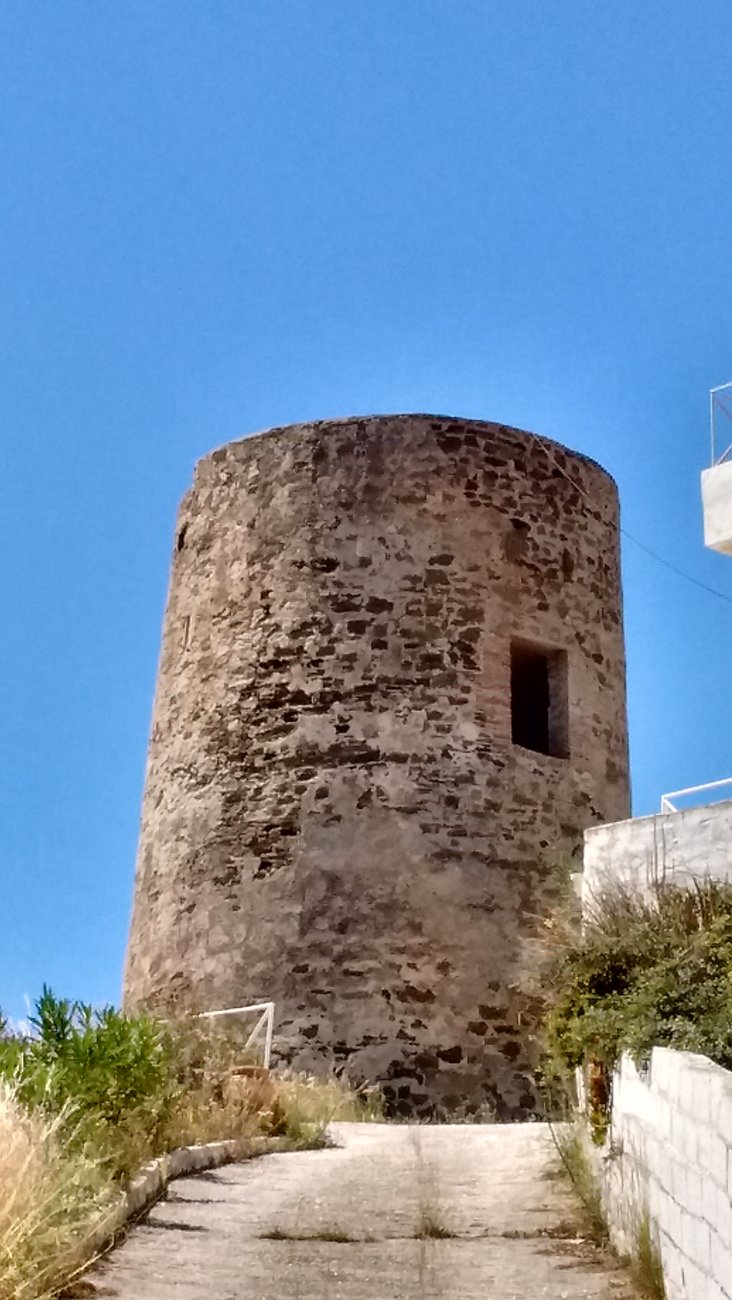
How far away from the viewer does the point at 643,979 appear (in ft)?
19.8

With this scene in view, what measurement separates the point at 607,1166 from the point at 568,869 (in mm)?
6088

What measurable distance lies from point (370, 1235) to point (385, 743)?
6.23 metres

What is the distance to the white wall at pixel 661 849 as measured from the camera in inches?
343

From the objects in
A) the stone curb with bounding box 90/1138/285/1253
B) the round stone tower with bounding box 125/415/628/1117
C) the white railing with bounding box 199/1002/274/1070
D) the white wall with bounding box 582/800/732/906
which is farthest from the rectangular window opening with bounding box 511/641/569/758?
the stone curb with bounding box 90/1138/285/1253

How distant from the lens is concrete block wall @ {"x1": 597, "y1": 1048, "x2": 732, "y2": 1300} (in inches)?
136

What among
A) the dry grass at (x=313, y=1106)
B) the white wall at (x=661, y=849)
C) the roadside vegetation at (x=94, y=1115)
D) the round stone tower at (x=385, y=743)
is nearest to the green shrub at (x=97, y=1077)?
the roadside vegetation at (x=94, y=1115)

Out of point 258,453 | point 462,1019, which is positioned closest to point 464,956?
point 462,1019

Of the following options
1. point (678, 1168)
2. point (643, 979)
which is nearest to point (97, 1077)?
point (643, 979)

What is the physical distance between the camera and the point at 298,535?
1235 centimetres

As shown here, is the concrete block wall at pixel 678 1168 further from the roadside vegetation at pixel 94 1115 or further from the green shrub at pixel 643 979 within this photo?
the roadside vegetation at pixel 94 1115

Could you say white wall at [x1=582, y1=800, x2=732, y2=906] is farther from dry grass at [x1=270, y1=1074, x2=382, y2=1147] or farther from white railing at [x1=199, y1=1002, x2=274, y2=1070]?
white railing at [x1=199, y1=1002, x2=274, y2=1070]

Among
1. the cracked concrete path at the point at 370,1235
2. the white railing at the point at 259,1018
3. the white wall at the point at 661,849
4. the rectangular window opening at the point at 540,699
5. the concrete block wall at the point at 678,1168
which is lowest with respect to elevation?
the cracked concrete path at the point at 370,1235

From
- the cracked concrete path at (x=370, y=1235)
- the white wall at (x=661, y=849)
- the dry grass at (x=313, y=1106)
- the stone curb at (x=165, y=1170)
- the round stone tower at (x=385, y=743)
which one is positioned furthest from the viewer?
the round stone tower at (x=385, y=743)

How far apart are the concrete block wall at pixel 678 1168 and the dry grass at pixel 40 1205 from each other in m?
1.78
